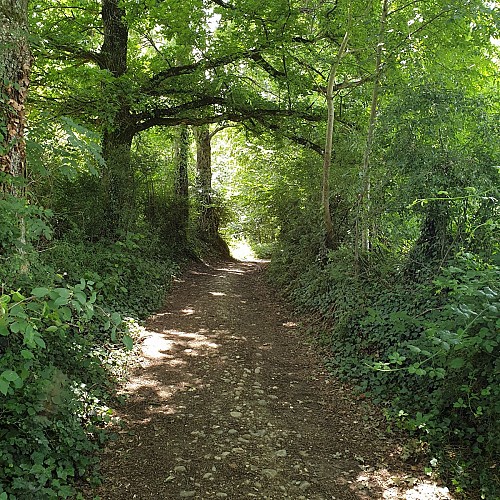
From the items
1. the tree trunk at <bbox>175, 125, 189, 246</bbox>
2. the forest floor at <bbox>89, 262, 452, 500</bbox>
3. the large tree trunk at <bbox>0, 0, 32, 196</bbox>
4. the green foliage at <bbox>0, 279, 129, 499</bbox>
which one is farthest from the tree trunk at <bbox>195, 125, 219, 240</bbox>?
the green foliage at <bbox>0, 279, 129, 499</bbox>

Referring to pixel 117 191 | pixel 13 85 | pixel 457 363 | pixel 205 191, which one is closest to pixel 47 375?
pixel 13 85

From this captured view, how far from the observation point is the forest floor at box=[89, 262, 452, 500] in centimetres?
392

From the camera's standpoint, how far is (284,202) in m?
15.0

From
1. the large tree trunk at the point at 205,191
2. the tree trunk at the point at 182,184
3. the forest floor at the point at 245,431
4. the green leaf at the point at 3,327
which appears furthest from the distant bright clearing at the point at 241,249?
the green leaf at the point at 3,327

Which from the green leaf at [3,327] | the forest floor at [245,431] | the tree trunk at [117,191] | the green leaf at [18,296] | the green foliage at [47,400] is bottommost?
the forest floor at [245,431]

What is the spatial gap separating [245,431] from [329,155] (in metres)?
6.68

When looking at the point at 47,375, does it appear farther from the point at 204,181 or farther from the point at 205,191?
the point at 204,181

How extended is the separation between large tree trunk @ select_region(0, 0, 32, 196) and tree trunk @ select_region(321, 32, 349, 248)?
6005 millimetres

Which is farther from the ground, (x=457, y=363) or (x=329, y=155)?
(x=329, y=155)

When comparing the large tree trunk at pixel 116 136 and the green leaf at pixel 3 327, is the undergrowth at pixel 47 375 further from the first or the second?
the large tree trunk at pixel 116 136

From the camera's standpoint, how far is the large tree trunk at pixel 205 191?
1822 centimetres

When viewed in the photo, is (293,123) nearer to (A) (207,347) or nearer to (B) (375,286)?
(B) (375,286)

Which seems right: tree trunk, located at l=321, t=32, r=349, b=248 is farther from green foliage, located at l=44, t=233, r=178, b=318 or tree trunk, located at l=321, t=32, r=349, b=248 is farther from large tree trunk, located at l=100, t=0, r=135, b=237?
large tree trunk, located at l=100, t=0, r=135, b=237

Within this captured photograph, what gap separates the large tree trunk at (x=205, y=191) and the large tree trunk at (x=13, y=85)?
12446 mm
